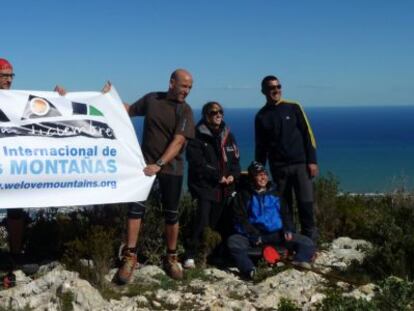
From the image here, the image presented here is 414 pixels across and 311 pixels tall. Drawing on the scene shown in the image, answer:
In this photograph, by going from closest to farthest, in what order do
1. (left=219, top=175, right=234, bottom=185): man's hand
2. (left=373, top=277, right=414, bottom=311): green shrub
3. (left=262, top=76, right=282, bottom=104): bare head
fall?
(left=373, top=277, right=414, bottom=311): green shrub, (left=219, top=175, right=234, bottom=185): man's hand, (left=262, top=76, right=282, bottom=104): bare head

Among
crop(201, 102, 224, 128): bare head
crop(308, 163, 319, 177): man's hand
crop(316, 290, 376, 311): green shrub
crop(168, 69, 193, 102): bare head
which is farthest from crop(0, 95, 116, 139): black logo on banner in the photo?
crop(316, 290, 376, 311): green shrub

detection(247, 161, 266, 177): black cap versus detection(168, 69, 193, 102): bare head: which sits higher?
detection(168, 69, 193, 102): bare head

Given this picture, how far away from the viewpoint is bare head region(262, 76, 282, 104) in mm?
7828

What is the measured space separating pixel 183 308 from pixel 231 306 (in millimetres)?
491

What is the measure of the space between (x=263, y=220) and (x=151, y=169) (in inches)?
68.1

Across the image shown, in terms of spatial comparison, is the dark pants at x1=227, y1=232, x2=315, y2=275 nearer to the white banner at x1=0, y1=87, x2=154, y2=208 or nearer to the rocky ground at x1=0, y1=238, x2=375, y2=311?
the rocky ground at x1=0, y1=238, x2=375, y2=311

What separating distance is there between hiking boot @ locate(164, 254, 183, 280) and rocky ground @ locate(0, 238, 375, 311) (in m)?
0.09

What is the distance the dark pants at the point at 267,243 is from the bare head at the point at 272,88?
5.92 feet

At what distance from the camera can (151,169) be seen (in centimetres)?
674

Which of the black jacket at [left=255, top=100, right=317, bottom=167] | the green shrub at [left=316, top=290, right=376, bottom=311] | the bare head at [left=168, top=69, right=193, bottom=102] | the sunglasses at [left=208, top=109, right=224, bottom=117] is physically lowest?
the green shrub at [left=316, top=290, right=376, bottom=311]

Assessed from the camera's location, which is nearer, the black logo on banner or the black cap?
the black logo on banner

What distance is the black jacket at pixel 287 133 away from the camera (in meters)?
7.88

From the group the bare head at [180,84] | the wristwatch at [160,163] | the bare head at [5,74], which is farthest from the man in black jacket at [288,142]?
the bare head at [5,74]

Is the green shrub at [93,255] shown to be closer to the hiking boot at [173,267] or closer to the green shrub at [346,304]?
the hiking boot at [173,267]
